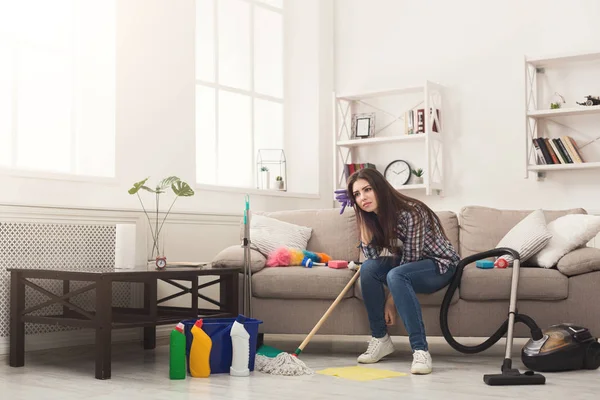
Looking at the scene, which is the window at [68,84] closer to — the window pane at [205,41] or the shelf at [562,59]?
the window pane at [205,41]

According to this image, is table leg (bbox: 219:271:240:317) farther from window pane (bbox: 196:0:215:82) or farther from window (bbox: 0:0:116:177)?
window pane (bbox: 196:0:215:82)

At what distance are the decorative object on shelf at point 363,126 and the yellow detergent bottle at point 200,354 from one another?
9.67 feet

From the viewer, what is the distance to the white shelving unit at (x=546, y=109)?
5133mm

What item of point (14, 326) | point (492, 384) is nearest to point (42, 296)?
point (14, 326)

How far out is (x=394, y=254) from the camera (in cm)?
389

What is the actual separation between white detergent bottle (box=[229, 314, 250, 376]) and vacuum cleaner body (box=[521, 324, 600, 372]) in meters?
1.25

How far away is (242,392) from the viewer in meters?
3.10

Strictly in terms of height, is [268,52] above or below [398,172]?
above

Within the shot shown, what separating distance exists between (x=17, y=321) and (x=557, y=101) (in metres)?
3.70

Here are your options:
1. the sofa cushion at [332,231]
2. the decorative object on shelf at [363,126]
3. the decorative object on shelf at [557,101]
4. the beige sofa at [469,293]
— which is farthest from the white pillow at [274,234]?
the decorative object on shelf at [557,101]

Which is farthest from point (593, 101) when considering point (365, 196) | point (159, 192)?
point (159, 192)

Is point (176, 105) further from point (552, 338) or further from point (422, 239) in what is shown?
point (552, 338)

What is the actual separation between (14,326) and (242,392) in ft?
4.68

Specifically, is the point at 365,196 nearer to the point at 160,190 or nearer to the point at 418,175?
the point at 160,190
